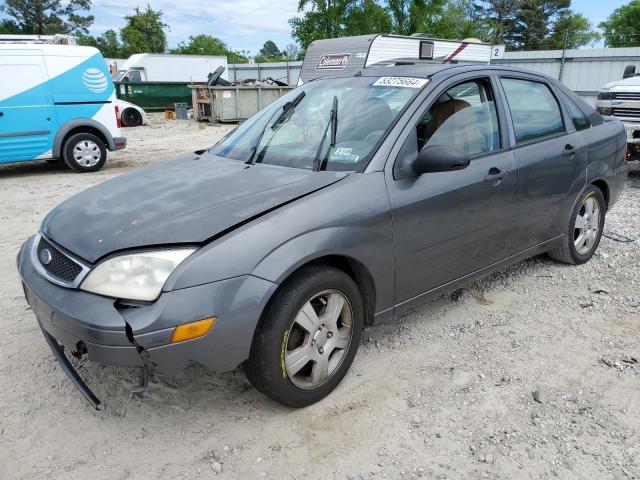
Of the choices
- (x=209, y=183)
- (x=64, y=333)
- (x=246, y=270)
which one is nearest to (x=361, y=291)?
(x=246, y=270)

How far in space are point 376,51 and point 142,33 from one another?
171 feet

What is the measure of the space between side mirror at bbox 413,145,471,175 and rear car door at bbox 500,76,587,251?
94 centimetres

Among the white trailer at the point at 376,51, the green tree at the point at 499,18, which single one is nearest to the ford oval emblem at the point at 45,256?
the white trailer at the point at 376,51

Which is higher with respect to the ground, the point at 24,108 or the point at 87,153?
the point at 24,108

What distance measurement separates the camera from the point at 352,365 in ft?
10.1

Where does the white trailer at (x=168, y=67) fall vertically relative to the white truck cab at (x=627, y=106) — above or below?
above

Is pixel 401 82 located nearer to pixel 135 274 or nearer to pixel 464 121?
pixel 464 121

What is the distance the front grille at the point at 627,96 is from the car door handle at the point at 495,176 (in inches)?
247

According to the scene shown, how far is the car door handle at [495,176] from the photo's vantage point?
10.9 feet

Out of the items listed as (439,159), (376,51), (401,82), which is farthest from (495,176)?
(376,51)

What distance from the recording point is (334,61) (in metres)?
13.8

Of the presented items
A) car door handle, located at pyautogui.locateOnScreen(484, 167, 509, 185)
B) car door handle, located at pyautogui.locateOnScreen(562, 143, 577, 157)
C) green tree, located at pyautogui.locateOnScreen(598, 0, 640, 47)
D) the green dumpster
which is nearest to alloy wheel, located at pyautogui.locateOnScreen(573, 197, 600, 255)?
car door handle, located at pyautogui.locateOnScreen(562, 143, 577, 157)

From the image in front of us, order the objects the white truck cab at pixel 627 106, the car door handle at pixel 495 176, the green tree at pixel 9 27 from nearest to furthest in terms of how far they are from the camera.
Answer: the car door handle at pixel 495 176 → the white truck cab at pixel 627 106 → the green tree at pixel 9 27

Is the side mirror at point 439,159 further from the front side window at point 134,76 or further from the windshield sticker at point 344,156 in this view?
the front side window at point 134,76
